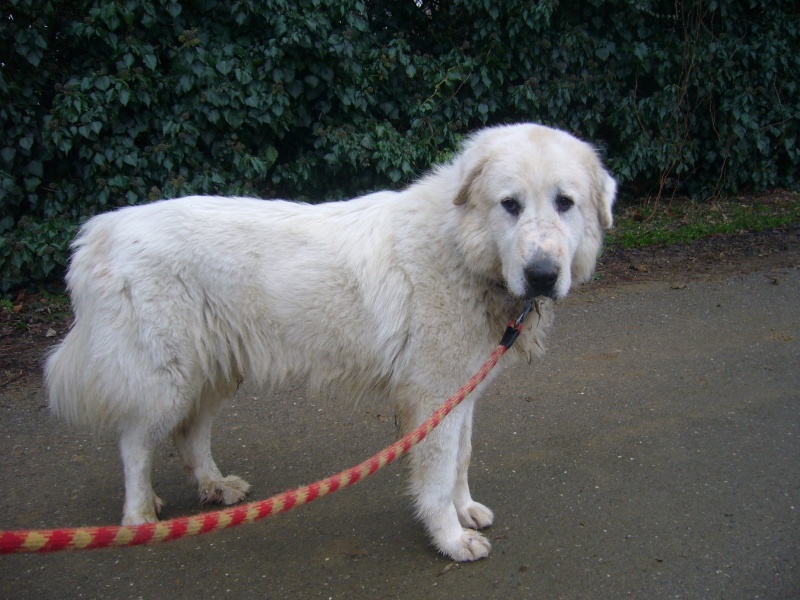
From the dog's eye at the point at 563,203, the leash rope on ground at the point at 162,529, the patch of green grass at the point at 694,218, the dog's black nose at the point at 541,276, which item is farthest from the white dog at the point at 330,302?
the patch of green grass at the point at 694,218

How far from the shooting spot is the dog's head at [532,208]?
2684mm

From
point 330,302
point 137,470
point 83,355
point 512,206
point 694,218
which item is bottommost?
point 137,470

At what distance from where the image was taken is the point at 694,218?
8.38 metres

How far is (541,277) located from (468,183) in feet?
1.92

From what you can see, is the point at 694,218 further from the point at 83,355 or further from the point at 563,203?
the point at 83,355

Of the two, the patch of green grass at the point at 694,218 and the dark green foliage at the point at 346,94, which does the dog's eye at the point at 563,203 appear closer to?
the dark green foliage at the point at 346,94

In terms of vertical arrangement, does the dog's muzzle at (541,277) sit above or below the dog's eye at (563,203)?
below

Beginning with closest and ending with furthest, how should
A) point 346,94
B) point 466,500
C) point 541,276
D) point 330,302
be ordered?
point 541,276, point 330,302, point 466,500, point 346,94

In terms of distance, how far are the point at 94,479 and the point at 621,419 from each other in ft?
10.3

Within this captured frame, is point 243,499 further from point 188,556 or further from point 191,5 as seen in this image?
point 191,5

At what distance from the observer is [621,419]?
13.6 feet

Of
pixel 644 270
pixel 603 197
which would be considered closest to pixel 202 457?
pixel 603 197

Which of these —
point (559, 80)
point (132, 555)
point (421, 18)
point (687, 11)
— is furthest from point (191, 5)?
point (687, 11)

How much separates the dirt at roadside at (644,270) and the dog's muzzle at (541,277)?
12.7ft
